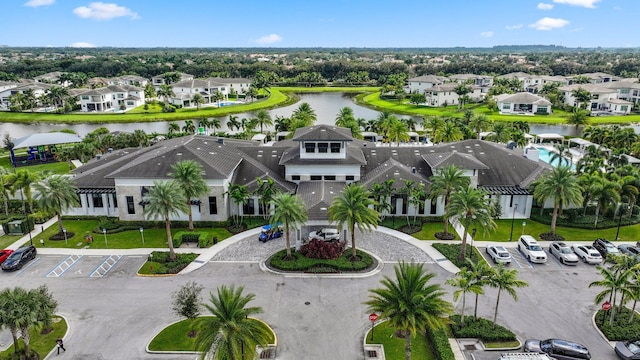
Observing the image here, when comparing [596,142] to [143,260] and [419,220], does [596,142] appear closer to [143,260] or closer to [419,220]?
[419,220]

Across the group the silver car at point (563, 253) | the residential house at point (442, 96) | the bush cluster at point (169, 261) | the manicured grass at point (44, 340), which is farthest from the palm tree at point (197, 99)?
the silver car at point (563, 253)

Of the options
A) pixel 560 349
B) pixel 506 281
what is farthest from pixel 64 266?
pixel 560 349

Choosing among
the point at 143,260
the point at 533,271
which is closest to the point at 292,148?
the point at 143,260

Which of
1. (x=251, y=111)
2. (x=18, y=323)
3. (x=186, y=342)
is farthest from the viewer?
(x=251, y=111)

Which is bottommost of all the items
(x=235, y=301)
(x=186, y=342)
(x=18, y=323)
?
(x=186, y=342)

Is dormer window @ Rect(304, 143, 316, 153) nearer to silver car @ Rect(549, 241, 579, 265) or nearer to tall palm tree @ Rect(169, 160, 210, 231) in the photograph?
tall palm tree @ Rect(169, 160, 210, 231)
